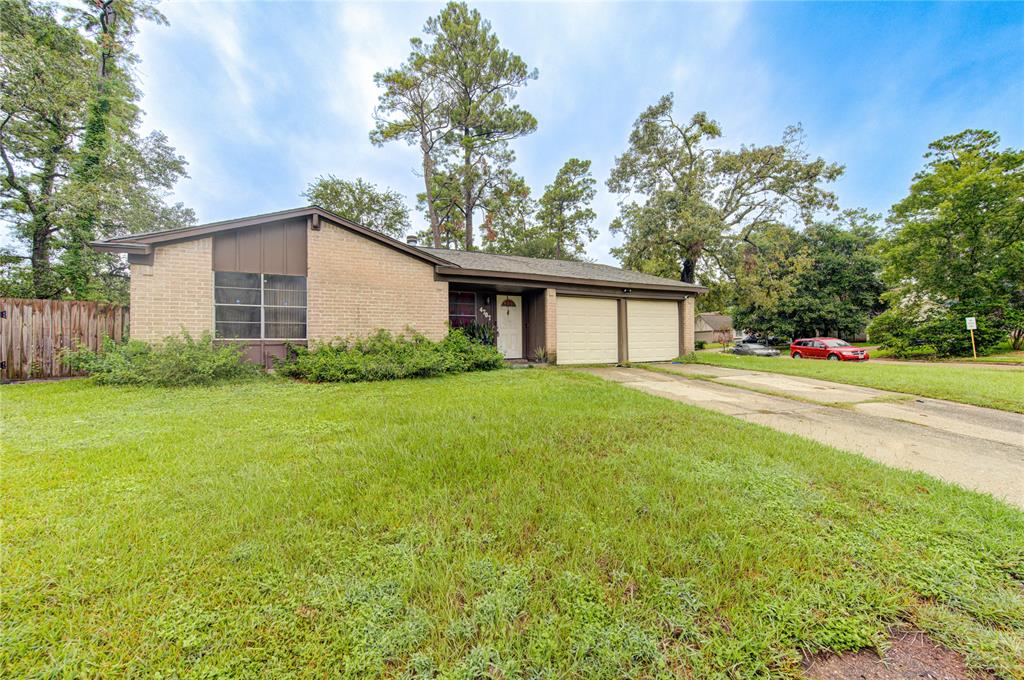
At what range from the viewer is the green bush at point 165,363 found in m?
5.98

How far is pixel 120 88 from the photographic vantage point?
11188 mm

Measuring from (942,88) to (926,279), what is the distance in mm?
10358

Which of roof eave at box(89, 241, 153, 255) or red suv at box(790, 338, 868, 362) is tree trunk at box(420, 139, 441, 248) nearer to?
roof eave at box(89, 241, 153, 255)

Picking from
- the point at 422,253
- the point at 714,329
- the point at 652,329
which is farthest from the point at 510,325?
the point at 714,329

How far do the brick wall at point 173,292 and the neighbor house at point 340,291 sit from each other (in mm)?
17

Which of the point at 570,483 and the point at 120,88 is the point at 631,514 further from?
the point at 120,88

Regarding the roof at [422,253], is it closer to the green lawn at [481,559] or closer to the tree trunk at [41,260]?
the green lawn at [481,559]

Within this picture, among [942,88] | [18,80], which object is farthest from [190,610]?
[942,88]

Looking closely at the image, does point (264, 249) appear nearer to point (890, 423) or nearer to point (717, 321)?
point (890, 423)

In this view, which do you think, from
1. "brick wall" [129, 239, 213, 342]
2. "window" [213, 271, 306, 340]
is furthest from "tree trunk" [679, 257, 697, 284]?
"brick wall" [129, 239, 213, 342]

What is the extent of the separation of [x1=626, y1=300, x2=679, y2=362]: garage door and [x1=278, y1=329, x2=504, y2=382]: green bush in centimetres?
529

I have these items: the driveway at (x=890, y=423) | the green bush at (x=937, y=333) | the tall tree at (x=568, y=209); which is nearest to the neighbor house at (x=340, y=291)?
the driveway at (x=890, y=423)

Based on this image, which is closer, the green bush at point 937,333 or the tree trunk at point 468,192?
the green bush at point 937,333

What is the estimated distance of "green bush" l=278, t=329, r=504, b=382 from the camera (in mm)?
7039
